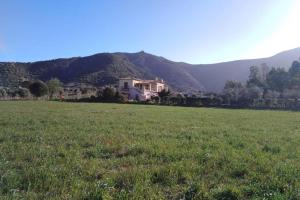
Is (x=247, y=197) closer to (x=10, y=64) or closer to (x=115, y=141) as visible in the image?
(x=115, y=141)

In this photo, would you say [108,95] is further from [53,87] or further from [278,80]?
[278,80]

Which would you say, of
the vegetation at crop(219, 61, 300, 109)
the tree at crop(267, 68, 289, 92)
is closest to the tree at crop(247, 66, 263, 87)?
the vegetation at crop(219, 61, 300, 109)

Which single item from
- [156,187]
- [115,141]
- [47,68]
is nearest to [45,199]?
[156,187]

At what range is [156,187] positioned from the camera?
777 centimetres

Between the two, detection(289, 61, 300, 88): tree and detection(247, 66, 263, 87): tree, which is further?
detection(247, 66, 263, 87): tree

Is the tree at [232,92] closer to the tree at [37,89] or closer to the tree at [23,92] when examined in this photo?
the tree at [37,89]

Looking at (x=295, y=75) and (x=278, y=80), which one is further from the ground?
(x=295, y=75)

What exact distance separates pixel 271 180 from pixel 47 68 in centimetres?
14539

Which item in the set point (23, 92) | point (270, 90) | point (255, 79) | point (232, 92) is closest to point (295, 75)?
point (270, 90)

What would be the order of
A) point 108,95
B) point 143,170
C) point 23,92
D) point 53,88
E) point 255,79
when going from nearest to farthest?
point 143,170 → point 108,95 → point 23,92 → point 53,88 → point 255,79

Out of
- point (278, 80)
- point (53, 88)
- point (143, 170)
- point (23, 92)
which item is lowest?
point (143, 170)

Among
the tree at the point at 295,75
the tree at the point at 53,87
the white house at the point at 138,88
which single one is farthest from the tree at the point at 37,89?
the tree at the point at 295,75

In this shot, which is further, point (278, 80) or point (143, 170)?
point (278, 80)

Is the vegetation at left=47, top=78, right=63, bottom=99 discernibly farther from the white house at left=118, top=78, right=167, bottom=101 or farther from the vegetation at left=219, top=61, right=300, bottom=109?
the vegetation at left=219, top=61, right=300, bottom=109
